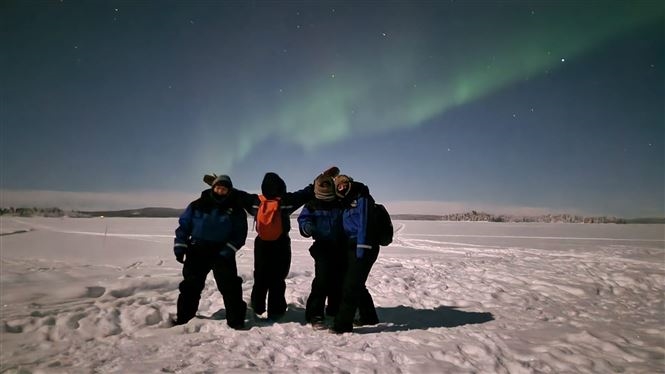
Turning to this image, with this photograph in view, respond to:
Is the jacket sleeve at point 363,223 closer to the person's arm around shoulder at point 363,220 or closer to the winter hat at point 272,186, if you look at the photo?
the person's arm around shoulder at point 363,220

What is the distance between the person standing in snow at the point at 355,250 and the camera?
3891 mm

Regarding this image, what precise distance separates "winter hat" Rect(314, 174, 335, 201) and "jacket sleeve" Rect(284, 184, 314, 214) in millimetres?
284

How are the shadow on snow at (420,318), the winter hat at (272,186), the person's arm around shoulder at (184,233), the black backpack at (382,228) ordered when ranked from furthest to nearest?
the winter hat at (272,186) → the shadow on snow at (420,318) → the black backpack at (382,228) → the person's arm around shoulder at (184,233)

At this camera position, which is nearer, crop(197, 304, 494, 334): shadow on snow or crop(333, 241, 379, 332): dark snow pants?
crop(333, 241, 379, 332): dark snow pants

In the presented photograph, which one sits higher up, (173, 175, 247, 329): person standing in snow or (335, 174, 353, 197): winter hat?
(335, 174, 353, 197): winter hat

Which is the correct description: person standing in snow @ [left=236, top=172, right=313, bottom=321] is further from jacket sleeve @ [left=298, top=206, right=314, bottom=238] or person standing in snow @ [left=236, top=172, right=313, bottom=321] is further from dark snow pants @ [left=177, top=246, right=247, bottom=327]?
dark snow pants @ [left=177, top=246, right=247, bottom=327]

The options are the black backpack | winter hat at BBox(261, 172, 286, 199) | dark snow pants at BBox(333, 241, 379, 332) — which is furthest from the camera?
winter hat at BBox(261, 172, 286, 199)

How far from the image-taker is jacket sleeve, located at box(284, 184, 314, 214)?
445 cm

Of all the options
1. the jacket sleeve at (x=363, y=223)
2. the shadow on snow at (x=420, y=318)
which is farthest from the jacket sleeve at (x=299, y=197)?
the shadow on snow at (x=420, y=318)

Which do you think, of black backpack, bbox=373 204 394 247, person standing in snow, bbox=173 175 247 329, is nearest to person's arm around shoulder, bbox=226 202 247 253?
person standing in snow, bbox=173 175 247 329

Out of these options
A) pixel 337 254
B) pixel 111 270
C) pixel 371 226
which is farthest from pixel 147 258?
pixel 371 226

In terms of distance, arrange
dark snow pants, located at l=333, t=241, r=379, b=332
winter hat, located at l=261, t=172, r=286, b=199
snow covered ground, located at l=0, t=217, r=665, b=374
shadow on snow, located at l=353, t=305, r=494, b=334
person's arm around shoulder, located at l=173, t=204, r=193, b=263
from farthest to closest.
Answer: winter hat, located at l=261, t=172, r=286, b=199 < shadow on snow, located at l=353, t=305, r=494, b=334 < person's arm around shoulder, located at l=173, t=204, r=193, b=263 < dark snow pants, located at l=333, t=241, r=379, b=332 < snow covered ground, located at l=0, t=217, r=665, b=374

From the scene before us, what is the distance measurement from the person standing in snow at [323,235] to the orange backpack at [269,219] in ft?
1.06

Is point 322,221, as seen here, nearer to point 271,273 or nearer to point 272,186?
point 272,186
